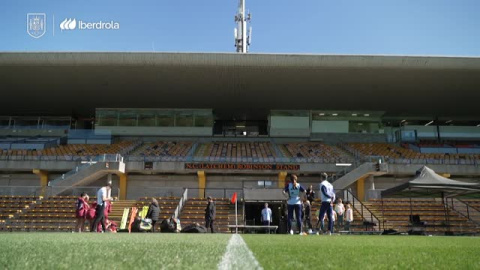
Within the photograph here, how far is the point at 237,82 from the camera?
105 feet

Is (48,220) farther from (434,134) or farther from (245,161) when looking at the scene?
(434,134)

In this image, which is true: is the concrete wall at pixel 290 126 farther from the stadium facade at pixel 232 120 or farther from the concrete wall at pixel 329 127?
the concrete wall at pixel 329 127

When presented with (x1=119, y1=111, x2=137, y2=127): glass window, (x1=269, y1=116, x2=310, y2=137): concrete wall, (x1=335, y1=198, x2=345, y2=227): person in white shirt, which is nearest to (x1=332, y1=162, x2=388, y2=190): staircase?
(x1=335, y1=198, x2=345, y2=227): person in white shirt

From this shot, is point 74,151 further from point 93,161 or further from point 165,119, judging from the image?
point 165,119

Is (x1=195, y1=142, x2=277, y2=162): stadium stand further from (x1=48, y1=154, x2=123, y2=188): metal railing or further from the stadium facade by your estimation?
(x1=48, y1=154, x2=123, y2=188): metal railing

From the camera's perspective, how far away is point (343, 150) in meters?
34.2

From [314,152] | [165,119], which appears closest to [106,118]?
[165,119]

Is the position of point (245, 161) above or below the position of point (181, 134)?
below

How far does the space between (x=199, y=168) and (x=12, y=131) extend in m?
19.5

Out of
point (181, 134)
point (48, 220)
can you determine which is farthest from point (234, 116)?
point (48, 220)

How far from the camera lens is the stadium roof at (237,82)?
28.7 meters

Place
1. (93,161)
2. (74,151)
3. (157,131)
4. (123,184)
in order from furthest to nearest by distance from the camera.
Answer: (157,131) → (74,151) → (123,184) → (93,161)

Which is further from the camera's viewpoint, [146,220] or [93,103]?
[93,103]

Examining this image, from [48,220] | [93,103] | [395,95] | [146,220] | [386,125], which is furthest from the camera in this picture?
[386,125]
